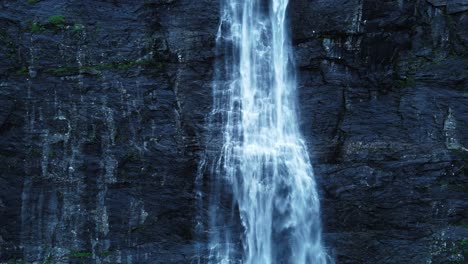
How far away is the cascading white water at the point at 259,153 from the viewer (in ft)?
35.6

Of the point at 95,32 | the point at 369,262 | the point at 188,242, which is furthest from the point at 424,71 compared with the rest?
the point at 95,32

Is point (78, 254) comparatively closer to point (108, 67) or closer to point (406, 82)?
point (108, 67)

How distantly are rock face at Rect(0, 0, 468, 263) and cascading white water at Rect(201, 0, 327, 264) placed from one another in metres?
0.27

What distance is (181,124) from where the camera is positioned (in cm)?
1109

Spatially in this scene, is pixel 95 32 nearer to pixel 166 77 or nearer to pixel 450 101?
pixel 166 77

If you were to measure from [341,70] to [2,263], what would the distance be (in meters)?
6.81

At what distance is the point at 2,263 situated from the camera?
10.5 meters

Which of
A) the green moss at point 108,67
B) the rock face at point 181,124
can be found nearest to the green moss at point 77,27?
the rock face at point 181,124

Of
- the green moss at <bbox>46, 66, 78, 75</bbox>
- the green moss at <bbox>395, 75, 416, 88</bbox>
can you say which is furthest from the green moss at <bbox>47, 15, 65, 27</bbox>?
the green moss at <bbox>395, 75, 416, 88</bbox>

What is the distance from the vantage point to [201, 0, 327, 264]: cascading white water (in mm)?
10859

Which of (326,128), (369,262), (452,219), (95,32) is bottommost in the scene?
(369,262)

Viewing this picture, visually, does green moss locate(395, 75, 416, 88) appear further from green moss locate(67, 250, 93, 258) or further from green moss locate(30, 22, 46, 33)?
green moss locate(30, 22, 46, 33)

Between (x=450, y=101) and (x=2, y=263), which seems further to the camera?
(x=450, y=101)

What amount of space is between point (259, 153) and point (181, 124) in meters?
1.48
